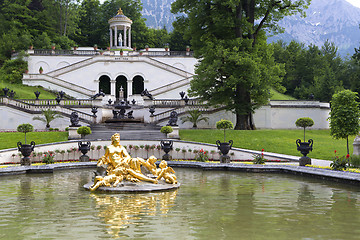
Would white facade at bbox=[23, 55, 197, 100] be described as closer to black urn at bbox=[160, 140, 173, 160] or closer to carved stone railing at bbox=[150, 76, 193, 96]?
carved stone railing at bbox=[150, 76, 193, 96]

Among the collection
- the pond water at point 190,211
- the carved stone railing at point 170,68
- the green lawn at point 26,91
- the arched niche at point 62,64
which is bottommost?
the pond water at point 190,211

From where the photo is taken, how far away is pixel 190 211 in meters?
10.4

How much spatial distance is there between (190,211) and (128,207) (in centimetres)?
173

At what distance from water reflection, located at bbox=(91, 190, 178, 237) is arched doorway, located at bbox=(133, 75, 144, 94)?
159 feet

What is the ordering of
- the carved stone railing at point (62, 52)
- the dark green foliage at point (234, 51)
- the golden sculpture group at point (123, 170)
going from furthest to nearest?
the carved stone railing at point (62, 52)
the dark green foliage at point (234, 51)
the golden sculpture group at point (123, 170)

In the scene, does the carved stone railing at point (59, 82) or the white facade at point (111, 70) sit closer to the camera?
the carved stone railing at point (59, 82)

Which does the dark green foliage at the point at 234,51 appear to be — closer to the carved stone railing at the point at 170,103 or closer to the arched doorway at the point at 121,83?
the carved stone railing at the point at 170,103

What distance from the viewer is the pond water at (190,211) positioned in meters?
8.28

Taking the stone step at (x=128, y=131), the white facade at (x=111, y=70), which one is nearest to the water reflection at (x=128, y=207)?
the stone step at (x=128, y=131)

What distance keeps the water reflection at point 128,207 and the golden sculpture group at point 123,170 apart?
0.93 meters

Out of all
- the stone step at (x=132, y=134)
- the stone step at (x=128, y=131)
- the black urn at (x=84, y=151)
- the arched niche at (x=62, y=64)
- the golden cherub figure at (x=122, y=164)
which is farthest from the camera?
the arched niche at (x=62, y=64)

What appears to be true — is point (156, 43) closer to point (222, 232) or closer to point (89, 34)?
point (89, 34)

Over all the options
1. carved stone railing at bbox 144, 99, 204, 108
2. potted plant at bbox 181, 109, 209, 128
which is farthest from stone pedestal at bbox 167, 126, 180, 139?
carved stone railing at bbox 144, 99, 204, 108

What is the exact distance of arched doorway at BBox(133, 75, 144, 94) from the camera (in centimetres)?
6100
